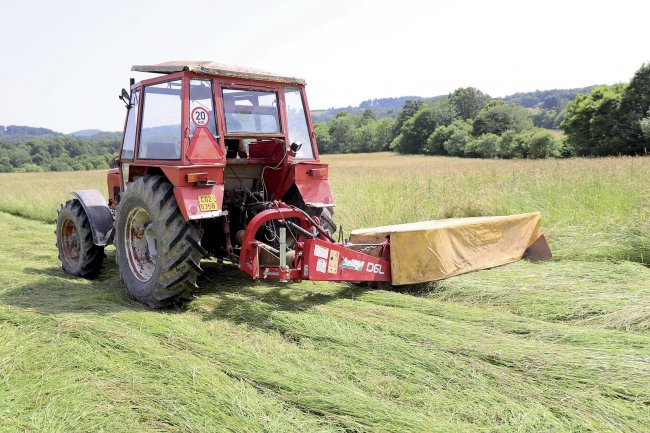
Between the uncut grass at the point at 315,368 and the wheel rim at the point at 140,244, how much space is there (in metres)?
0.54

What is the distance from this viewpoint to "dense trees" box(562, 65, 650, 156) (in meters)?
31.1

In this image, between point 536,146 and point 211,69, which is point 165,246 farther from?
point 536,146

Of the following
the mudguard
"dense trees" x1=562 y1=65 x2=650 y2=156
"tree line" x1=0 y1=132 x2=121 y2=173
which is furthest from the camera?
"tree line" x1=0 y1=132 x2=121 y2=173

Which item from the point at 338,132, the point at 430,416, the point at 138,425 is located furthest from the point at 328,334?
the point at 338,132

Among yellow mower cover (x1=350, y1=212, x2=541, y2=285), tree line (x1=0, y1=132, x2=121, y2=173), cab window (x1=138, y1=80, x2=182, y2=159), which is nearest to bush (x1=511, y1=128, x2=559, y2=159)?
tree line (x1=0, y1=132, x2=121, y2=173)

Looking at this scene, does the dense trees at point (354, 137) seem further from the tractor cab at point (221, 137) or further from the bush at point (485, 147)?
the tractor cab at point (221, 137)

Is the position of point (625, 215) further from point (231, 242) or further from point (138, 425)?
point (138, 425)

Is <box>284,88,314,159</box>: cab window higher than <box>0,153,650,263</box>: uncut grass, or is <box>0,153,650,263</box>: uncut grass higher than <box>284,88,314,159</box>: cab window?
<box>284,88,314,159</box>: cab window

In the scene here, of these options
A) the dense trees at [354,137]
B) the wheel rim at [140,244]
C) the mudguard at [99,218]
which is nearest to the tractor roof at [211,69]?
the wheel rim at [140,244]

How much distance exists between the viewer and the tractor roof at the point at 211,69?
4.78 m

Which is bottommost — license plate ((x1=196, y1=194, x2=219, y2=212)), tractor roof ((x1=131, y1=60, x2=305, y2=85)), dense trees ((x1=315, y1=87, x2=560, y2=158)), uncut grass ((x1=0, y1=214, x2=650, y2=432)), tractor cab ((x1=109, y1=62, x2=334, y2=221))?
uncut grass ((x1=0, y1=214, x2=650, y2=432))

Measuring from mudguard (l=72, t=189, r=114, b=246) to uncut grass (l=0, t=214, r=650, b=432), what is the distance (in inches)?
48.2

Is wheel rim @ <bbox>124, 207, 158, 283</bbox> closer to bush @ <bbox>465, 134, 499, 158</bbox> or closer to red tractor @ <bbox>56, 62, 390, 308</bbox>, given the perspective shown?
red tractor @ <bbox>56, 62, 390, 308</bbox>

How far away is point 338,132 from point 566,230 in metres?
65.1
